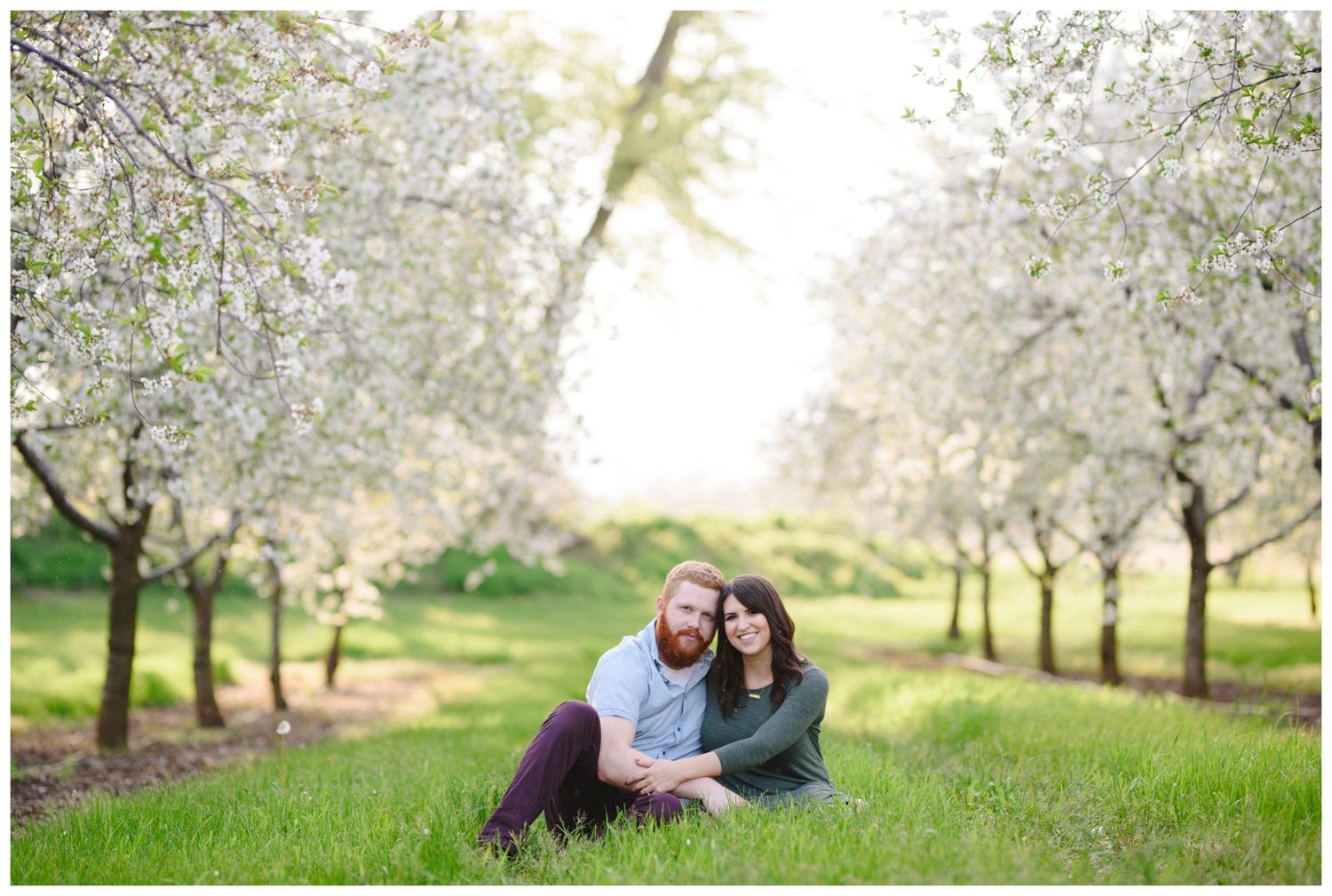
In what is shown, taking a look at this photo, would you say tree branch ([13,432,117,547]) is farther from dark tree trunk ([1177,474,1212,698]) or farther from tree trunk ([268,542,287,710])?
dark tree trunk ([1177,474,1212,698])

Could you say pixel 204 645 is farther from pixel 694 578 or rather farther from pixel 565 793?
pixel 694 578

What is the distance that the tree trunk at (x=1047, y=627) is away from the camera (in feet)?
57.5

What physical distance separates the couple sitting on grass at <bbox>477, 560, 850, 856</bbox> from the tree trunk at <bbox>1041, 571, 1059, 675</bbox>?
13362mm

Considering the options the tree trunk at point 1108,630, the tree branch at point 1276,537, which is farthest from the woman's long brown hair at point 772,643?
the tree trunk at point 1108,630

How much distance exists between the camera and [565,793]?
17.1 feet

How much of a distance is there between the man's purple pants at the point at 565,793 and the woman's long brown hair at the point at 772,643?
656 mm

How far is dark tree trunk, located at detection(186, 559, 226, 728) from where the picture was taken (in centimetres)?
1248

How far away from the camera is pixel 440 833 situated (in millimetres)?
5023

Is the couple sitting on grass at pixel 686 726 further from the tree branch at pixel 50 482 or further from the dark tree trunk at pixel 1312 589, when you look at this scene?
the dark tree trunk at pixel 1312 589

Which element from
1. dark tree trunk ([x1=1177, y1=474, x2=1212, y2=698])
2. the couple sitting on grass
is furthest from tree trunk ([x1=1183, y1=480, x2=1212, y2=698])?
the couple sitting on grass

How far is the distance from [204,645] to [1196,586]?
12062mm

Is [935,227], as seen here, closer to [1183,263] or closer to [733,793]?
[1183,263]

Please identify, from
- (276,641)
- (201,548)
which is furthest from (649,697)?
(276,641)

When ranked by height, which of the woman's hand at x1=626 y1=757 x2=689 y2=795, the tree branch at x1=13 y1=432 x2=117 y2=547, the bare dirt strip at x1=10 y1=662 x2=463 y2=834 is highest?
the tree branch at x1=13 y1=432 x2=117 y2=547
